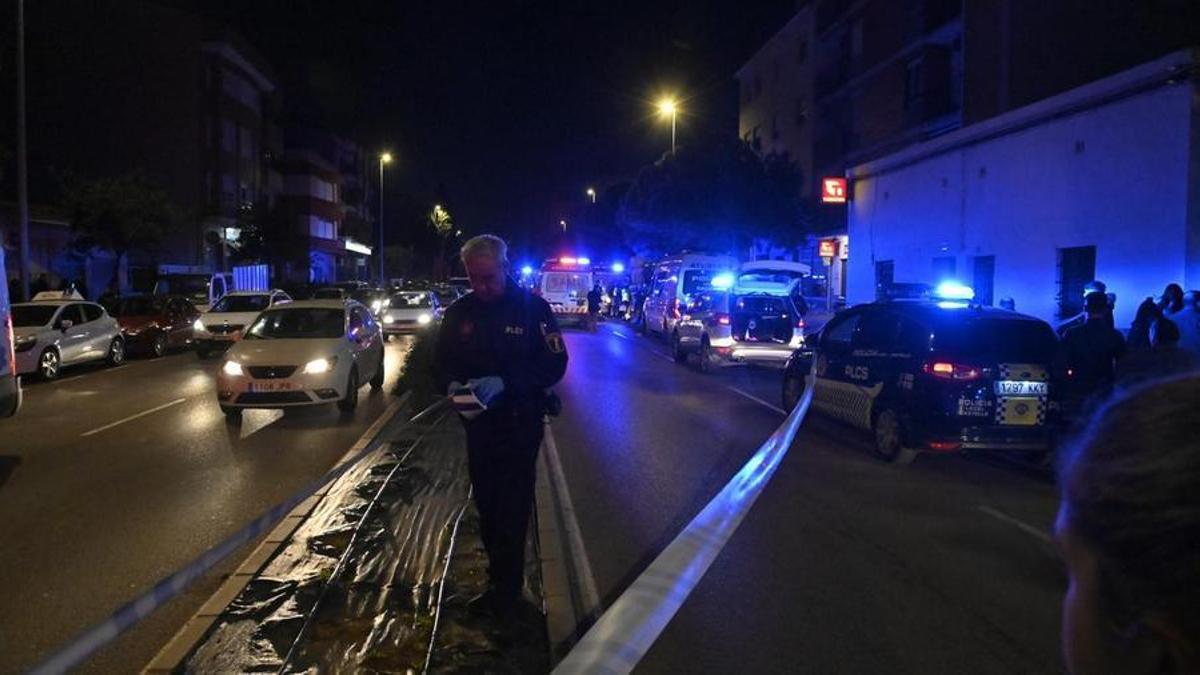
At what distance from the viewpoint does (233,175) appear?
5544 cm

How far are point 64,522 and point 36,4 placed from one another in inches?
1981

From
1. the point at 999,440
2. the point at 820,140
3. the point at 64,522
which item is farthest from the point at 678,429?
the point at 820,140

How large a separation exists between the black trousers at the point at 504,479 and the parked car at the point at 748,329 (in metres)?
13.7

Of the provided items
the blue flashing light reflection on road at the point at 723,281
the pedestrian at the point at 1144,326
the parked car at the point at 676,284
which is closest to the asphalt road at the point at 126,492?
the blue flashing light reflection on road at the point at 723,281

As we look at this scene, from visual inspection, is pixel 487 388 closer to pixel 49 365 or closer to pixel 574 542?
pixel 574 542

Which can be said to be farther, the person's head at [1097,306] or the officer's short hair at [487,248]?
the person's head at [1097,306]

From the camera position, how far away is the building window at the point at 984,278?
21.4 meters

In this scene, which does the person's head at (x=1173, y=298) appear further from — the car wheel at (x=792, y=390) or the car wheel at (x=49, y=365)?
the car wheel at (x=49, y=365)

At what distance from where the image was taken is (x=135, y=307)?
2383 cm

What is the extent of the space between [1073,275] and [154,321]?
20.6m

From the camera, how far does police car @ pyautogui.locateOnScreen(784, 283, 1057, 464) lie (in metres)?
9.05

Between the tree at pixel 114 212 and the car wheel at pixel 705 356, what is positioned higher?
the tree at pixel 114 212

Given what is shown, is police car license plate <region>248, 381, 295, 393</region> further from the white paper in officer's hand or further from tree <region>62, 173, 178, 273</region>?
tree <region>62, 173, 178, 273</region>

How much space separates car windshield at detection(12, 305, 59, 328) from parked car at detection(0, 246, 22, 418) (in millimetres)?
8922
